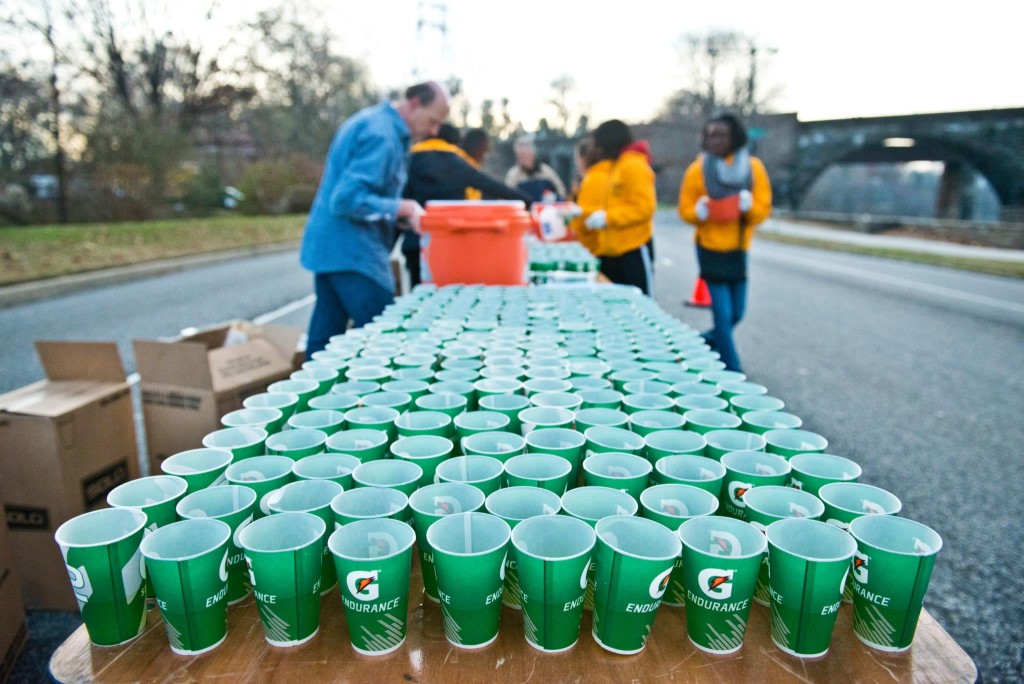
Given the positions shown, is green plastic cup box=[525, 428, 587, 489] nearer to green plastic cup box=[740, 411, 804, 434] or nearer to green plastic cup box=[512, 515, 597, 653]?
green plastic cup box=[512, 515, 597, 653]

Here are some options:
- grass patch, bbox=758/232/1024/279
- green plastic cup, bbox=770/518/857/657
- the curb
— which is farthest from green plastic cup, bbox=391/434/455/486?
grass patch, bbox=758/232/1024/279

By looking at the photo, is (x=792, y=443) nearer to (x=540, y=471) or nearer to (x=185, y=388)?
(x=540, y=471)

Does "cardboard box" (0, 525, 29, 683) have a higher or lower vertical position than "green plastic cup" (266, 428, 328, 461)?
lower

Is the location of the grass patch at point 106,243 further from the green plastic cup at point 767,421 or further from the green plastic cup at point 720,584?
the green plastic cup at point 720,584

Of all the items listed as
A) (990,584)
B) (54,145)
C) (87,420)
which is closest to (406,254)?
(87,420)

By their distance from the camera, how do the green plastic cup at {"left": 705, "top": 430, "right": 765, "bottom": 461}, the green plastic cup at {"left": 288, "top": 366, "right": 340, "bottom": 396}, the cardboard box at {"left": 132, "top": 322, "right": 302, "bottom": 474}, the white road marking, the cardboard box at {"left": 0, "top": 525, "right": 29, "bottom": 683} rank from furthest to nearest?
the white road marking, the cardboard box at {"left": 132, "top": 322, "right": 302, "bottom": 474}, the cardboard box at {"left": 0, "top": 525, "right": 29, "bottom": 683}, the green plastic cup at {"left": 288, "top": 366, "right": 340, "bottom": 396}, the green plastic cup at {"left": 705, "top": 430, "right": 765, "bottom": 461}

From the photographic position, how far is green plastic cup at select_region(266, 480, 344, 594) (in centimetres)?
105

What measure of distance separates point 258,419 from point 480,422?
49 cm

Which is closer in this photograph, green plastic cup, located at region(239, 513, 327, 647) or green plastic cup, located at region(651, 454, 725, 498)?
green plastic cup, located at region(239, 513, 327, 647)

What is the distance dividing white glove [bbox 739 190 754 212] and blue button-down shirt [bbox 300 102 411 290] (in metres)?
2.33

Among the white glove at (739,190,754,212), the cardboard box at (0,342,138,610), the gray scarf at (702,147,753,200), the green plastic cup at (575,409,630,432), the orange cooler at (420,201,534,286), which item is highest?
the gray scarf at (702,147,753,200)

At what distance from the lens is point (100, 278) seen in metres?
9.81

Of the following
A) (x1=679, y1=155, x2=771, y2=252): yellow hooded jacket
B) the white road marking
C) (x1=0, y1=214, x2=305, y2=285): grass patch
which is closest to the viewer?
(x1=679, y1=155, x2=771, y2=252): yellow hooded jacket

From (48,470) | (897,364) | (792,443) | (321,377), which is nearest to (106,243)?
(48,470)
